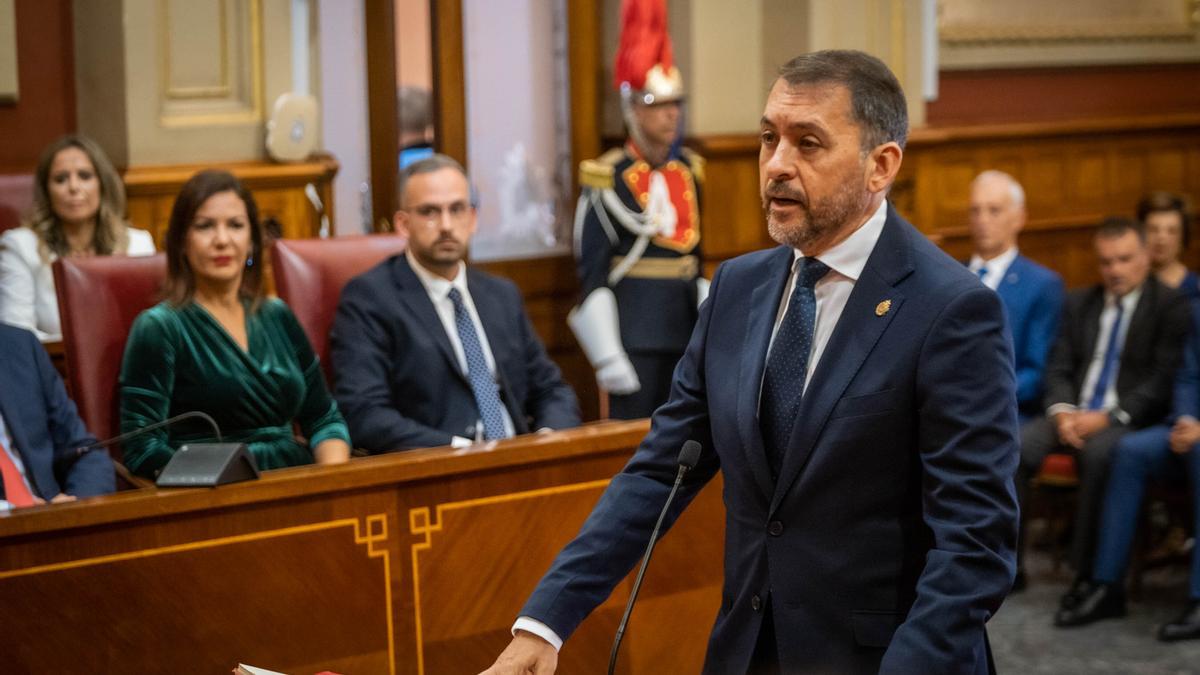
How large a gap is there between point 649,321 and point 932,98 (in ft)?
7.48

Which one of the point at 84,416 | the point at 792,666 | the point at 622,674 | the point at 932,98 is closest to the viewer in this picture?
the point at 792,666

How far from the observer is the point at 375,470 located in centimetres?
264

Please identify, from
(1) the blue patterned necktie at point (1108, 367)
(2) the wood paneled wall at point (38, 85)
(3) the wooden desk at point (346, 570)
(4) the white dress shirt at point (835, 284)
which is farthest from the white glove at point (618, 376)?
(4) the white dress shirt at point (835, 284)

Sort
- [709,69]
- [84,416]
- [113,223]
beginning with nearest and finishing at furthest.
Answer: [84,416]
[113,223]
[709,69]

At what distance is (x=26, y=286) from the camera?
4.22m

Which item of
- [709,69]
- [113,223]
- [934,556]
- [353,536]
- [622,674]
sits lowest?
[622,674]

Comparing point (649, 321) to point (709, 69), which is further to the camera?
point (709, 69)

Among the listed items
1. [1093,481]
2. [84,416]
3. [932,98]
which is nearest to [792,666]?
[84,416]

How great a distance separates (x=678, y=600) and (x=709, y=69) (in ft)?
10.00

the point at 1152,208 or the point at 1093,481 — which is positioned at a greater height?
the point at 1152,208

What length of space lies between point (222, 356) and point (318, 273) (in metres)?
0.51

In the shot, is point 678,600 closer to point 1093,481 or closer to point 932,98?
point 1093,481

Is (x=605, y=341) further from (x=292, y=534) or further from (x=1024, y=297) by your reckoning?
(x=292, y=534)

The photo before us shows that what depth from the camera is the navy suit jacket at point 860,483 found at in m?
1.61
